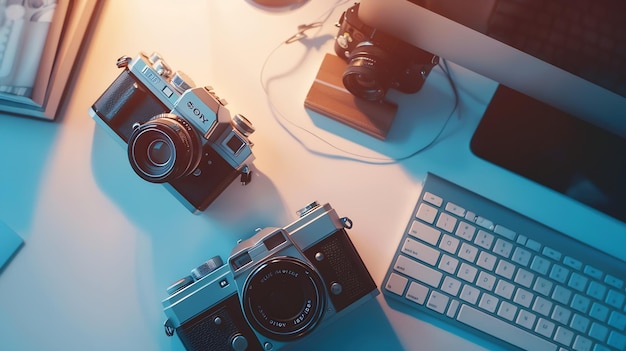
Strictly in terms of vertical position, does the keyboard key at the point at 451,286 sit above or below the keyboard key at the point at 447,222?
below

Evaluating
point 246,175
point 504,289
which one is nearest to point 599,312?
point 504,289

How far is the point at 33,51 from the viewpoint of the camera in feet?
2.10

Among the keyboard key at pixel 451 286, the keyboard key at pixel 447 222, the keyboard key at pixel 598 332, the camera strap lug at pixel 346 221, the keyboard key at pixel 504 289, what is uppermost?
the keyboard key at pixel 447 222

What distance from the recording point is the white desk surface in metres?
0.66

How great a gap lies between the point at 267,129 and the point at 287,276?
0.22 meters

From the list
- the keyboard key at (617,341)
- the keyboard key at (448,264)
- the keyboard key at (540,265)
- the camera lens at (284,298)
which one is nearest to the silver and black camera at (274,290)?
the camera lens at (284,298)

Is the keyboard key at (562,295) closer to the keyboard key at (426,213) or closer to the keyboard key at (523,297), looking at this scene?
the keyboard key at (523,297)

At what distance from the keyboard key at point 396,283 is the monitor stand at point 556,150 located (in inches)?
7.8

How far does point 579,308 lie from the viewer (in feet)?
2.12

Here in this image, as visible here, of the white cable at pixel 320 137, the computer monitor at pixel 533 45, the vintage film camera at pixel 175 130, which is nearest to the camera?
the computer monitor at pixel 533 45

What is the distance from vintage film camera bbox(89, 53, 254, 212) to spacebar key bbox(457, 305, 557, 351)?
332mm

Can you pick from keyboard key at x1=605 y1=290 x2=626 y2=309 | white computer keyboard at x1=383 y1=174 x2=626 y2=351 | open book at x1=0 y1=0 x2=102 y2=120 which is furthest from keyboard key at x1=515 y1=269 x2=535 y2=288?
open book at x1=0 y1=0 x2=102 y2=120

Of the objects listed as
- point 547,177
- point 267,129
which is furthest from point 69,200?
point 547,177

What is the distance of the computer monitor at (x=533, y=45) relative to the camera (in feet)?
1.56
